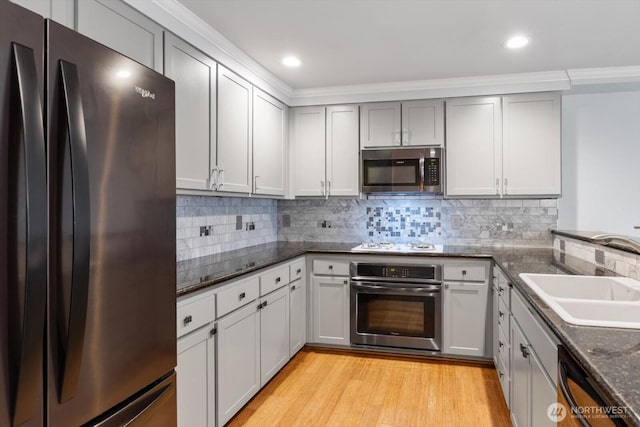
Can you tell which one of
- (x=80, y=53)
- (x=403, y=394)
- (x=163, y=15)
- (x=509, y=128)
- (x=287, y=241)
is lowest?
(x=403, y=394)

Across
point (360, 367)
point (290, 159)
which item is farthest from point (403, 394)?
point (290, 159)

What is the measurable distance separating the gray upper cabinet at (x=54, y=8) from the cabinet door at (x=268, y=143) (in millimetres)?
1706

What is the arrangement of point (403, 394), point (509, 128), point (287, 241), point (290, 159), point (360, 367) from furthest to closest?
point (287, 241) < point (290, 159) < point (509, 128) < point (360, 367) < point (403, 394)

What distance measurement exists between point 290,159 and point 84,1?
245 centimetres

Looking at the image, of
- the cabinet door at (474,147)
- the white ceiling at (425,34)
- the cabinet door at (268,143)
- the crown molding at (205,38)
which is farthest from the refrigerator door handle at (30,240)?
the cabinet door at (474,147)

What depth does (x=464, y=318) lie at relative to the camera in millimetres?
3336

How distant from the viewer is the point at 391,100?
3.78 metres

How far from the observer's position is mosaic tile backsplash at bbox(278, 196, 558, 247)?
3787 mm

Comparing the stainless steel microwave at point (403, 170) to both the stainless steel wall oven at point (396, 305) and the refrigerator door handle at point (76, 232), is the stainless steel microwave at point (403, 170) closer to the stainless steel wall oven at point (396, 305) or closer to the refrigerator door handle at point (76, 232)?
the stainless steel wall oven at point (396, 305)

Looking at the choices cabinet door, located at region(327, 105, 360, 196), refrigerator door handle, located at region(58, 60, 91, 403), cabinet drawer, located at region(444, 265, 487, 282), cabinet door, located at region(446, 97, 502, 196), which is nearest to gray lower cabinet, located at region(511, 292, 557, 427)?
cabinet drawer, located at region(444, 265, 487, 282)

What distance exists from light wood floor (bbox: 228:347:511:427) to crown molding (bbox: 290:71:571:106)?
228 cm

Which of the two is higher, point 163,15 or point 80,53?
point 163,15

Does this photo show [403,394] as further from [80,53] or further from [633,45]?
[633,45]

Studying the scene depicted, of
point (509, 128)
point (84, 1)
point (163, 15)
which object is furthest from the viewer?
point (509, 128)
